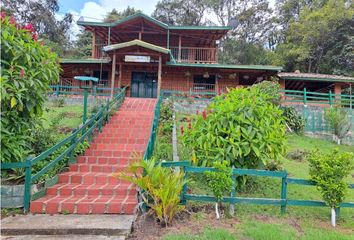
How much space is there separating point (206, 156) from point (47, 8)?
2760cm

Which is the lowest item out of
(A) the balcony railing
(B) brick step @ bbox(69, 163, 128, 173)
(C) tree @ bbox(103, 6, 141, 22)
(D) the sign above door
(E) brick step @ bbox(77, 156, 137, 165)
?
(B) brick step @ bbox(69, 163, 128, 173)

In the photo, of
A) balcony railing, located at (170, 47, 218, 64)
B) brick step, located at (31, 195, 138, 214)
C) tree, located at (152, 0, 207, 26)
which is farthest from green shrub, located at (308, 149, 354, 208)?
tree, located at (152, 0, 207, 26)

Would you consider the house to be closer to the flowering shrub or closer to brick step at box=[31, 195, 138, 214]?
the flowering shrub

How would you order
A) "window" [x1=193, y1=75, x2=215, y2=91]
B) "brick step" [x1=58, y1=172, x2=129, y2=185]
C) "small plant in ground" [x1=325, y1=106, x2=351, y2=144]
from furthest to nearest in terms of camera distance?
"window" [x1=193, y1=75, x2=215, y2=91], "small plant in ground" [x1=325, y1=106, x2=351, y2=144], "brick step" [x1=58, y1=172, x2=129, y2=185]

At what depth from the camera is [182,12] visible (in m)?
32.8

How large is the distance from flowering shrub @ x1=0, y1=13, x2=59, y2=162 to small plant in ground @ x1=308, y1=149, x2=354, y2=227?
4949 millimetres

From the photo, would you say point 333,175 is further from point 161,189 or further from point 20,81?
point 20,81

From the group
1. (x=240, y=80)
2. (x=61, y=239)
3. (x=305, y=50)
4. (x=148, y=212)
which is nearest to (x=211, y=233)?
(x=148, y=212)

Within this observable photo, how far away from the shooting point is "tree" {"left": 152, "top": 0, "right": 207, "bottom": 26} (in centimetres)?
3253

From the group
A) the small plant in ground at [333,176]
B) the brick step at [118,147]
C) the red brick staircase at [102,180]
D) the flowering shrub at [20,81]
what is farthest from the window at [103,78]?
the small plant in ground at [333,176]

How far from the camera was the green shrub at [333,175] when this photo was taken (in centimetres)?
427

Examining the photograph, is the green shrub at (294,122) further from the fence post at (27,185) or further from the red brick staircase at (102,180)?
the fence post at (27,185)

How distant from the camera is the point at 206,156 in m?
5.05

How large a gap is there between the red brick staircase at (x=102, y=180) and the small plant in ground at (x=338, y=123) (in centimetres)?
902
